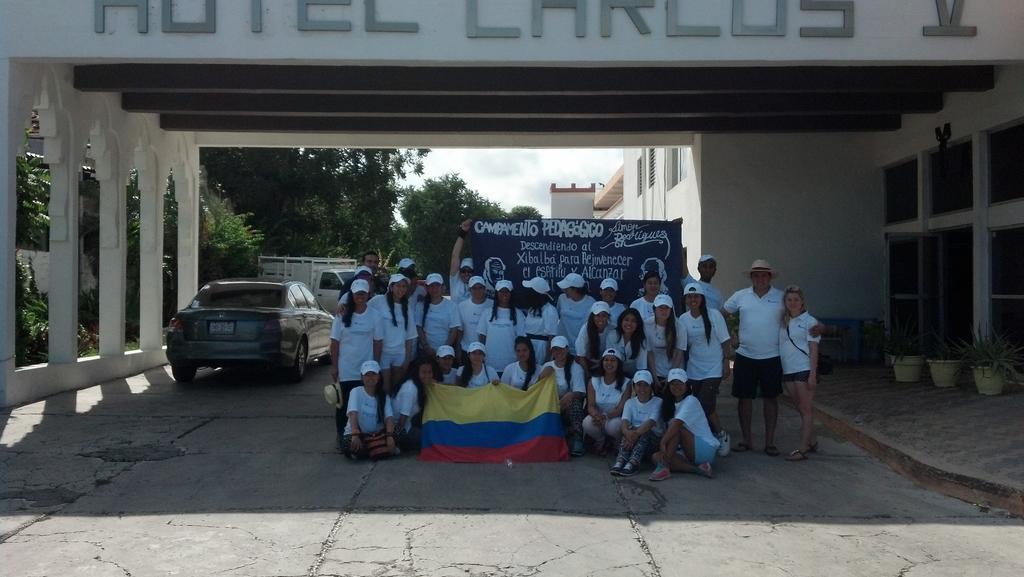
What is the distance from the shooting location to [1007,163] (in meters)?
11.2

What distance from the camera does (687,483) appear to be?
7.16m

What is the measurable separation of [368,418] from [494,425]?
1087 mm

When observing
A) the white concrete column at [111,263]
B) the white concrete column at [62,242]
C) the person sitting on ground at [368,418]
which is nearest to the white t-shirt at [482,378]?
the person sitting on ground at [368,418]

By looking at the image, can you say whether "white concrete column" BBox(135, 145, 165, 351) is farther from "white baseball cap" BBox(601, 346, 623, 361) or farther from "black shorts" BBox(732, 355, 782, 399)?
"black shorts" BBox(732, 355, 782, 399)

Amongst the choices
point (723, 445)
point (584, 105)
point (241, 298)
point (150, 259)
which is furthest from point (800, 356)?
point (150, 259)

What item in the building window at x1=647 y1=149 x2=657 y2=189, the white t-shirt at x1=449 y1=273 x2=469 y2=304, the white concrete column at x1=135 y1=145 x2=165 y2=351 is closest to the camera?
the white t-shirt at x1=449 y1=273 x2=469 y2=304

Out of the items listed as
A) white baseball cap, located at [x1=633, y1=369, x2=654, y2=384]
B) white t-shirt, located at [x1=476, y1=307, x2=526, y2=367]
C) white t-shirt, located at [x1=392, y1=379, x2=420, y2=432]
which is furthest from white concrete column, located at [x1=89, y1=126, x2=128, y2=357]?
white baseball cap, located at [x1=633, y1=369, x2=654, y2=384]

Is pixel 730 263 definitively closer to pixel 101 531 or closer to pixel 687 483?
pixel 687 483

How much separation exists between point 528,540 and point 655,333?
277cm

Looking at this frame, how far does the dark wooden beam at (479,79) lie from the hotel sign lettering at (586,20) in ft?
4.63

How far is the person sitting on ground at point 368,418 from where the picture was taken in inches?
306

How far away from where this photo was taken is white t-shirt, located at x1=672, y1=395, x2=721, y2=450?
7.27 meters

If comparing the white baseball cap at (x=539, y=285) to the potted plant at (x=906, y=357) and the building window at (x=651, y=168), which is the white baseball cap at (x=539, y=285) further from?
the building window at (x=651, y=168)

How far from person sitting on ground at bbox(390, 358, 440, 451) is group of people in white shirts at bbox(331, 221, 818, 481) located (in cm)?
1
